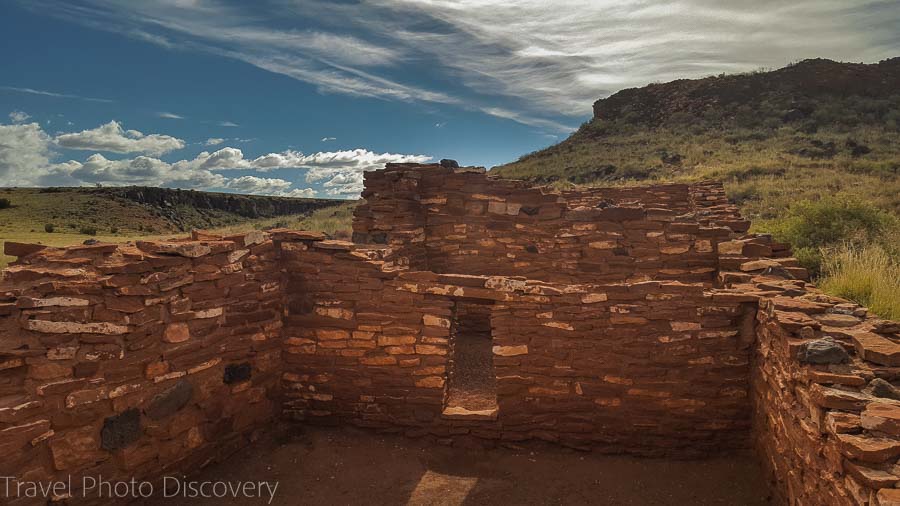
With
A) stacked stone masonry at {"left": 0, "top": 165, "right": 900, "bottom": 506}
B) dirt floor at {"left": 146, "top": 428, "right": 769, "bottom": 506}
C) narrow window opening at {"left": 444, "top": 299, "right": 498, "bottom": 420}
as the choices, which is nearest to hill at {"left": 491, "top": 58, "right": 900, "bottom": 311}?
stacked stone masonry at {"left": 0, "top": 165, "right": 900, "bottom": 506}

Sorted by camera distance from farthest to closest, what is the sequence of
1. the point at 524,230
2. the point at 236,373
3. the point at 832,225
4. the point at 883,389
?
the point at 832,225 < the point at 524,230 < the point at 236,373 < the point at 883,389

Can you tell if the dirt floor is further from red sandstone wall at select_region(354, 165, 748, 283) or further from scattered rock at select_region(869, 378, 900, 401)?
red sandstone wall at select_region(354, 165, 748, 283)

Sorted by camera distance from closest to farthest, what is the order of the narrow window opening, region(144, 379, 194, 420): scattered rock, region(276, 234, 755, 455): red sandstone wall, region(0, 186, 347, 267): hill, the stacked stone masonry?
the stacked stone masonry, region(144, 379, 194, 420): scattered rock, region(276, 234, 755, 455): red sandstone wall, the narrow window opening, region(0, 186, 347, 267): hill

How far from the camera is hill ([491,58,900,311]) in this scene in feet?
30.6

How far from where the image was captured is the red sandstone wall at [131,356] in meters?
3.74

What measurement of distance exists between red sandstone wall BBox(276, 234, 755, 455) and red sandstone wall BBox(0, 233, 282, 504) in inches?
24.7

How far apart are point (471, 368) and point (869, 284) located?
489cm

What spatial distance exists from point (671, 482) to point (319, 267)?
4.25 meters

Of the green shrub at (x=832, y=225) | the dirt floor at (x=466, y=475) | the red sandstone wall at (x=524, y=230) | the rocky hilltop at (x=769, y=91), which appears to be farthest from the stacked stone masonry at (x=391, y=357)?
the rocky hilltop at (x=769, y=91)

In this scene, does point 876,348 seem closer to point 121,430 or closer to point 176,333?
point 176,333

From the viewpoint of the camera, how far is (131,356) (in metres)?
4.29

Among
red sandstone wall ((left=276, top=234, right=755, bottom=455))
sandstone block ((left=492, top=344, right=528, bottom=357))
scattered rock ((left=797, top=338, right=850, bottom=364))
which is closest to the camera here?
scattered rock ((left=797, top=338, right=850, bottom=364))

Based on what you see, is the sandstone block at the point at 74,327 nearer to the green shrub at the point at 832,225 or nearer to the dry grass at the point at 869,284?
the dry grass at the point at 869,284

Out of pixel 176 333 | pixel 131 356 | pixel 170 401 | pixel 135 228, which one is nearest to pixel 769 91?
pixel 176 333
